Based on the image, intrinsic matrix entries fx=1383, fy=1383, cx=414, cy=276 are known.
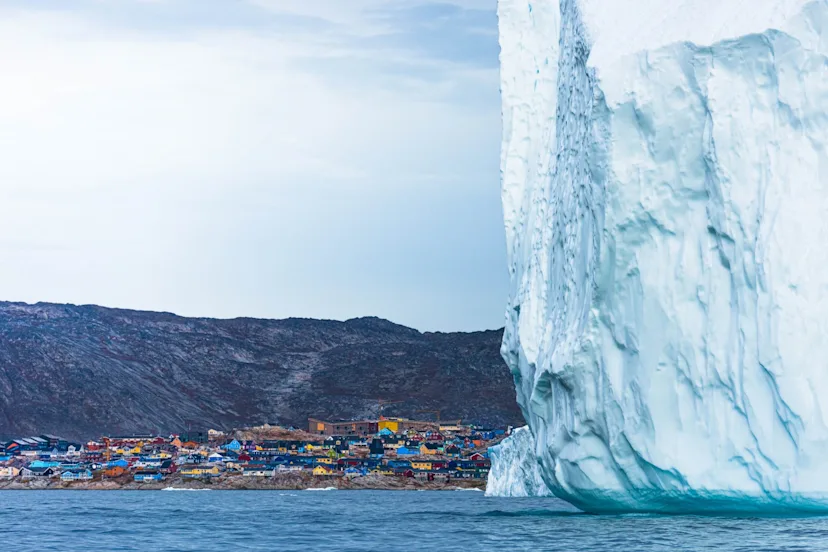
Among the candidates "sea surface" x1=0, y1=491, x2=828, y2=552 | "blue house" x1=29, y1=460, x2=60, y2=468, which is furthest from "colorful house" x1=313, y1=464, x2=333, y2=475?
"sea surface" x1=0, y1=491, x2=828, y2=552

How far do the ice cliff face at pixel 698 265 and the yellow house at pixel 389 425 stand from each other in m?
156

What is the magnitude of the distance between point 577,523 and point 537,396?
142 inches

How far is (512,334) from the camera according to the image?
130 ft

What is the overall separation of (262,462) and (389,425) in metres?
52.7

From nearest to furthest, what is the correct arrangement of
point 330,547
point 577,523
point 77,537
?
point 330,547 < point 577,523 < point 77,537

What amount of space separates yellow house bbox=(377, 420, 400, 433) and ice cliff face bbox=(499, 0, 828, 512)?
15648 centimetres

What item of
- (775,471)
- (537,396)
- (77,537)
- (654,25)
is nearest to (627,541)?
(775,471)

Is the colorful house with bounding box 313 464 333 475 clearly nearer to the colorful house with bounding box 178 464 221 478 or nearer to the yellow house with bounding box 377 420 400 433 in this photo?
the colorful house with bounding box 178 464 221 478

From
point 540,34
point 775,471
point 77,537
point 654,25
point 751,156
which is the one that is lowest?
point 77,537

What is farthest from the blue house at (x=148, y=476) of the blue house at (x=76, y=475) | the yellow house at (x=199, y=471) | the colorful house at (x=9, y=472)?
the colorful house at (x=9, y=472)

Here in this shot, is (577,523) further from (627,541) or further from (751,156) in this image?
(751,156)

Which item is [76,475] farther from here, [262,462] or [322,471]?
[322,471]

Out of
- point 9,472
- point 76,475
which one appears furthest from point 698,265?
point 9,472

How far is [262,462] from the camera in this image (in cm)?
14100
